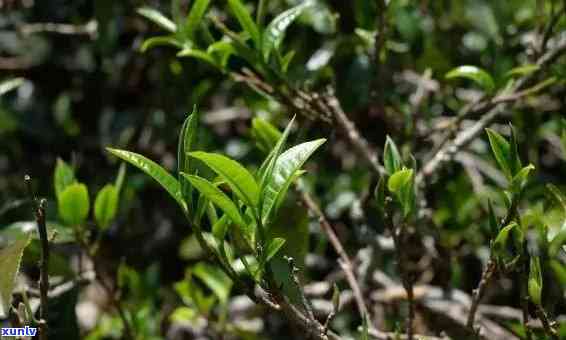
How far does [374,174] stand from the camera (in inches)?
70.1

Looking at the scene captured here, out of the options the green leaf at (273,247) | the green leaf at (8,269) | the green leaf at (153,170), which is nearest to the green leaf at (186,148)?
the green leaf at (153,170)

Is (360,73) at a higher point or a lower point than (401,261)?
higher

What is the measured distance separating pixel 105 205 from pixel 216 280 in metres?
0.40

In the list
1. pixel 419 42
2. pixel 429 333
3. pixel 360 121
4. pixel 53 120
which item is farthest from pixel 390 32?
pixel 53 120

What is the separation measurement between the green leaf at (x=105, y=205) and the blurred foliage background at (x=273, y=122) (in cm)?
16

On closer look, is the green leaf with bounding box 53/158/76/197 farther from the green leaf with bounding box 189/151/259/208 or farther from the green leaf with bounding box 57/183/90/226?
the green leaf with bounding box 189/151/259/208

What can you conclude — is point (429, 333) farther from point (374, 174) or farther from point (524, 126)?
point (524, 126)

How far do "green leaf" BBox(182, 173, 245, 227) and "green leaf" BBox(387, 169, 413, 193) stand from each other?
255 mm

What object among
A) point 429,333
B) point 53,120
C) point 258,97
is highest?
point 258,97

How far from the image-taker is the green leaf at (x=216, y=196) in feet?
3.41

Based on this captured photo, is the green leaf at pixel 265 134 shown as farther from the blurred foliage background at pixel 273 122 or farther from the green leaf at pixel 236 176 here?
the green leaf at pixel 236 176

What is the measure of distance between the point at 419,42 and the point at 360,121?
29 cm

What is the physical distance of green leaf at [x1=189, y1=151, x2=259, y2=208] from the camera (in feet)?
3.37

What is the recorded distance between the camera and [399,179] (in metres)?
1.21
